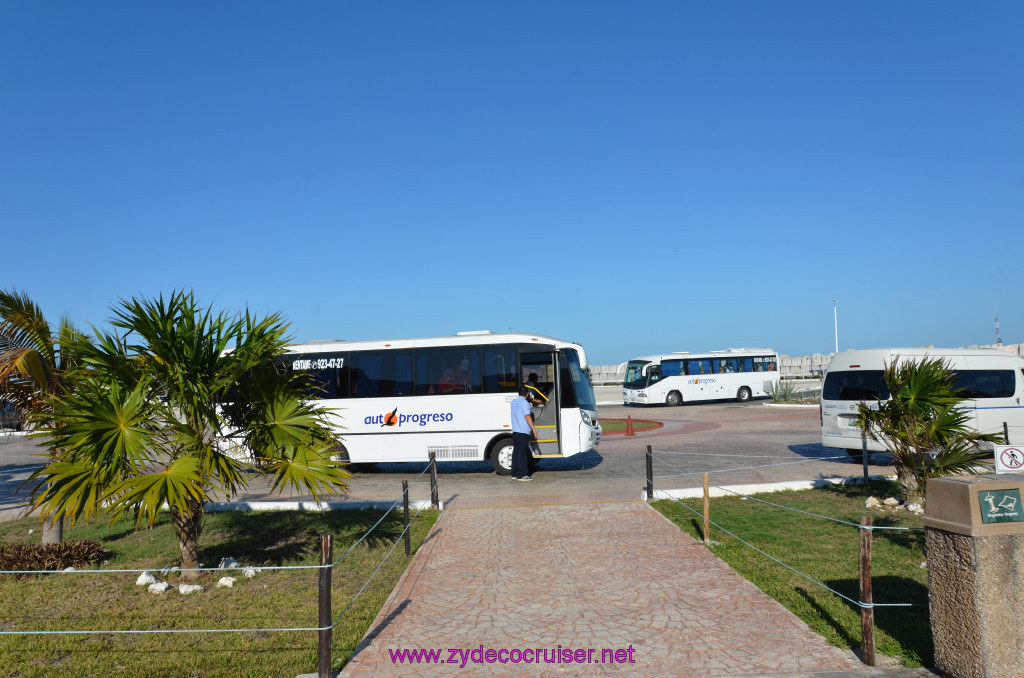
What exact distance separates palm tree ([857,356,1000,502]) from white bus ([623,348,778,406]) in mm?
27470

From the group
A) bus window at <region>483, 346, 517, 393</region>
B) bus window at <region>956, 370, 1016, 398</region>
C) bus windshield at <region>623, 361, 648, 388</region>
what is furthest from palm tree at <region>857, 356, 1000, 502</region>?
bus windshield at <region>623, 361, 648, 388</region>

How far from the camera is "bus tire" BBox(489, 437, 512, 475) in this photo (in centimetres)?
1548

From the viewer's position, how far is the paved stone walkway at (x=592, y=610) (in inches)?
202

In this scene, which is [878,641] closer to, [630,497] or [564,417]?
[630,497]

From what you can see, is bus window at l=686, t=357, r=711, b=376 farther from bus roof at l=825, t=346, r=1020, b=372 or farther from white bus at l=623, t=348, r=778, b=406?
bus roof at l=825, t=346, r=1020, b=372

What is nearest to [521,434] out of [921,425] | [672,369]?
[921,425]

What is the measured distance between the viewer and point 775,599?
6527mm

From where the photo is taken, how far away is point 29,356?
8.28 meters

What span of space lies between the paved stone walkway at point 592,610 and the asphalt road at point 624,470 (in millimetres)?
3530

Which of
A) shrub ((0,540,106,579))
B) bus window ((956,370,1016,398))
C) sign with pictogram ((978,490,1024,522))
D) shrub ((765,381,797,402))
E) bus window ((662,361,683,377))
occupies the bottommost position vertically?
shrub ((0,540,106,579))

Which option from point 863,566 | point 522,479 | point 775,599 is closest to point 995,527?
point 863,566

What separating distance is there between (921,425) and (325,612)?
857cm

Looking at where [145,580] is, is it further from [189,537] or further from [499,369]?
[499,369]

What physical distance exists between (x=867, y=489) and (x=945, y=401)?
263cm
